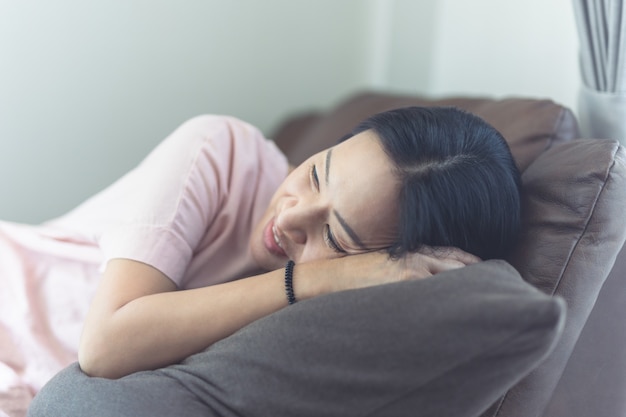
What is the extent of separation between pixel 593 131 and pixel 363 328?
741 millimetres

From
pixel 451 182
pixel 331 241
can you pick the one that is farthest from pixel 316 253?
pixel 451 182

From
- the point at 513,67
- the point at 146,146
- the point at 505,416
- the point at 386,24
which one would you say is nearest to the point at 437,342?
the point at 505,416

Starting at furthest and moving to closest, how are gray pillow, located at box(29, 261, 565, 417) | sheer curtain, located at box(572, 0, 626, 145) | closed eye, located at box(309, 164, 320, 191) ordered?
sheer curtain, located at box(572, 0, 626, 145) < closed eye, located at box(309, 164, 320, 191) < gray pillow, located at box(29, 261, 565, 417)

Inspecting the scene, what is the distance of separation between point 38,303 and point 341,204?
0.65 m

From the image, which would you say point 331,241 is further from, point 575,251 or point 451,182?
point 575,251

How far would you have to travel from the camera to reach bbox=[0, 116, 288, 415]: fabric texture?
113cm

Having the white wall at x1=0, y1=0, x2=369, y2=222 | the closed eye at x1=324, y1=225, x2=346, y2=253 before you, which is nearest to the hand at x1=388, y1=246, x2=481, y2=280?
the closed eye at x1=324, y1=225, x2=346, y2=253

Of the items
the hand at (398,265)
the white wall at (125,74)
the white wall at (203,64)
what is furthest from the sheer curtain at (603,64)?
the white wall at (125,74)

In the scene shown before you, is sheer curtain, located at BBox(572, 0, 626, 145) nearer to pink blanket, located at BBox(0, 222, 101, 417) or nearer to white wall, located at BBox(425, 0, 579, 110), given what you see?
white wall, located at BBox(425, 0, 579, 110)

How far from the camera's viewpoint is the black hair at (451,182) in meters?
0.96

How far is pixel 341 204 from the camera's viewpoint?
1.00 m

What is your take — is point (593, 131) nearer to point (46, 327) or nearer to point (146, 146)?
point (46, 327)

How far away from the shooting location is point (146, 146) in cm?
208

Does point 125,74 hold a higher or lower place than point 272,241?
higher
